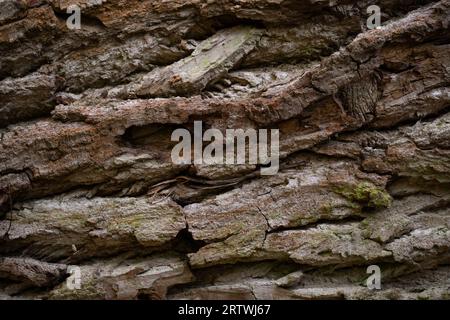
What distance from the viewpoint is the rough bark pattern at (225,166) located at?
637 centimetres

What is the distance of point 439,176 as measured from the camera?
6.51 metres

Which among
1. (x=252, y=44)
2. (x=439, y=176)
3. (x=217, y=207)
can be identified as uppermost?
(x=252, y=44)

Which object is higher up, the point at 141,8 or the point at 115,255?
the point at 141,8

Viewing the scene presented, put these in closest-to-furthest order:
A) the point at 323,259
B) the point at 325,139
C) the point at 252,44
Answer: the point at 323,259, the point at 325,139, the point at 252,44

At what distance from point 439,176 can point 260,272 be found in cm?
279

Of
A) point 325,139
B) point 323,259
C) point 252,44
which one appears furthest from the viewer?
point 252,44

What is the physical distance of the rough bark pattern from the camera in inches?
251

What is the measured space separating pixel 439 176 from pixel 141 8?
16.4 ft

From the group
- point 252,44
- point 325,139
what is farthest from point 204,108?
point 325,139

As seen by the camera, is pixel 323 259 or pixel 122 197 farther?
pixel 122 197

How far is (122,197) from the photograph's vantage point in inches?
267

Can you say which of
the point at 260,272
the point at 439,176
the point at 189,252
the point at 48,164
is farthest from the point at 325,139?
the point at 48,164

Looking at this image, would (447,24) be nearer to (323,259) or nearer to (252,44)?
(252,44)

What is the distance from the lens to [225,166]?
670cm
